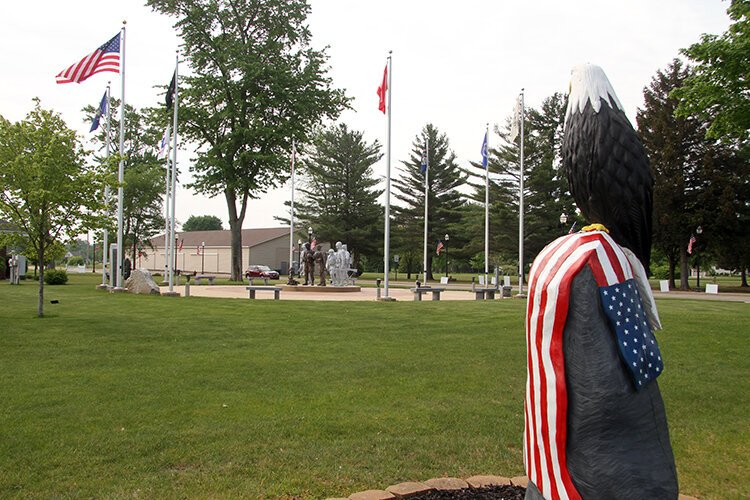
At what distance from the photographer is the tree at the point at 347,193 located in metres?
52.2

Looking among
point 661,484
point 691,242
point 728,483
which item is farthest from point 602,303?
point 691,242

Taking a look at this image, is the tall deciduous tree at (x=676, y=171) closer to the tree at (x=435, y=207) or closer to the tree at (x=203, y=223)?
the tree at (x=435, y=207)

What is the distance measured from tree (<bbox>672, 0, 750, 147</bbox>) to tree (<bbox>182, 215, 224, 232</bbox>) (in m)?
112

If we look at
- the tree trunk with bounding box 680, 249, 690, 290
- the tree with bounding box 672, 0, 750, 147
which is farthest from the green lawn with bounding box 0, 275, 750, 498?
the tree trunk with bounding box 680, 249, 690, 290

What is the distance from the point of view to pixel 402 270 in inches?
3130

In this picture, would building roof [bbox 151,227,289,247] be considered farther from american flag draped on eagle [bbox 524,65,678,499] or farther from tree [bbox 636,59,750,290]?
american flag draped on eagle [bbox 524,65,678,499]

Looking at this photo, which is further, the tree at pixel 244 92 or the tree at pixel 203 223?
the tree at pixel 203 223

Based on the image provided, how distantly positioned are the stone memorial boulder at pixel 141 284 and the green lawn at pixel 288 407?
1141 cm

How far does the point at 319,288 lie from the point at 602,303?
28.3 metres

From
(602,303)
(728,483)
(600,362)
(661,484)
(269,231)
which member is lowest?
(728,483)

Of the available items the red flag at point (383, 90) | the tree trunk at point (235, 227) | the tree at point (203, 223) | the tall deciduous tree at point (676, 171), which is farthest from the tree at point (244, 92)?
the tree at point (203, 223)

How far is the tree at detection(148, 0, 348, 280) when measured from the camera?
122 feet

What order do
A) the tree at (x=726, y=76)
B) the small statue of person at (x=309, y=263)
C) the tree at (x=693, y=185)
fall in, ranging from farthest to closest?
1. the tree at (x=693, y=185)
2. the small statue of person at (x=309, y=263)
3. the tree at (x=726, y=76)

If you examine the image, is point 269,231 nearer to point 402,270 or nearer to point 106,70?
point 402,270
